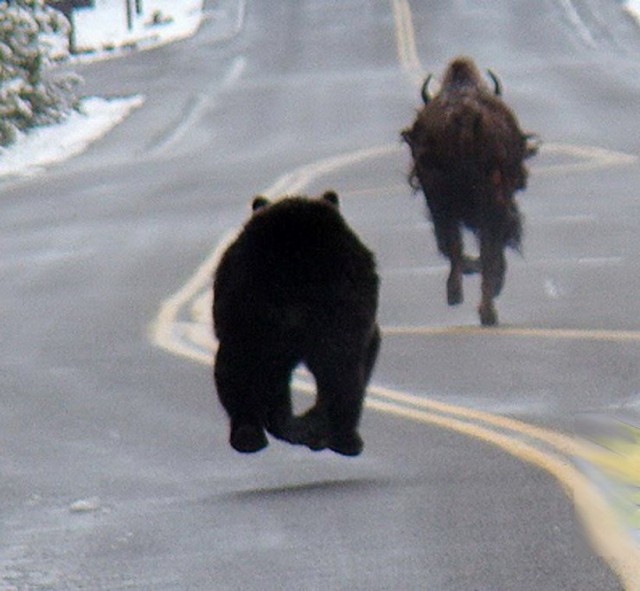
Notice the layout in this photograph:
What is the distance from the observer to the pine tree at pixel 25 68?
39.8 meters

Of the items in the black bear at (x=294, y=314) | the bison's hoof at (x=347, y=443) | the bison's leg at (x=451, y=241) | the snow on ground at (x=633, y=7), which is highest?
the black bear at (x=294, y=314)

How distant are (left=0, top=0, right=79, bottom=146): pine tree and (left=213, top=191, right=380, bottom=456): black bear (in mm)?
30952

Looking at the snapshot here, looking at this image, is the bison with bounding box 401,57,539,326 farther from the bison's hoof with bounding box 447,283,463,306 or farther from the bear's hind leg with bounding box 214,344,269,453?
the bear's hind leg with bounding box 214,344,269,453

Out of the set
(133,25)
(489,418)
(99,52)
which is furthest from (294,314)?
(133,25)

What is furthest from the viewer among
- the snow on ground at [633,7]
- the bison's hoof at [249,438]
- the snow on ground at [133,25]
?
the snow on ground at [133,25]

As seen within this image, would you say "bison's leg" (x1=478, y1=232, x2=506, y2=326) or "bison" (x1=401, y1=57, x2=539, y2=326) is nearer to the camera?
"bison" (x1=401, y1=57, x2=539, y2=326)

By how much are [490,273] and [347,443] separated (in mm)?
7279

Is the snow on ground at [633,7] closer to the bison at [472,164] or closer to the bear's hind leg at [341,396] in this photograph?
the bison at [472,164]

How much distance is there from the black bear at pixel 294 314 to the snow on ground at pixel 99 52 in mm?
26915

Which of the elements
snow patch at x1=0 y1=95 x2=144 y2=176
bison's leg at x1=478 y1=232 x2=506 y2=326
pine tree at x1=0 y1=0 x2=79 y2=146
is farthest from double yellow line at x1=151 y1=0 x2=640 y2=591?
pine tree at x1=0 y1=0 x2=79 y2=146

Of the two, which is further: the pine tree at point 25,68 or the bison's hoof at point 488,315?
the pine tree at point 25,68

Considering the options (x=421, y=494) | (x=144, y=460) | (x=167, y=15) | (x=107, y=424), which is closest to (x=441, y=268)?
(x=107, y=424)

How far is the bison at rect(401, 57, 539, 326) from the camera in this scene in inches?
588

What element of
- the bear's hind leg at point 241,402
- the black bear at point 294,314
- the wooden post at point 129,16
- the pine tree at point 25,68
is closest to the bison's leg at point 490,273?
the black bear at point 294,314
